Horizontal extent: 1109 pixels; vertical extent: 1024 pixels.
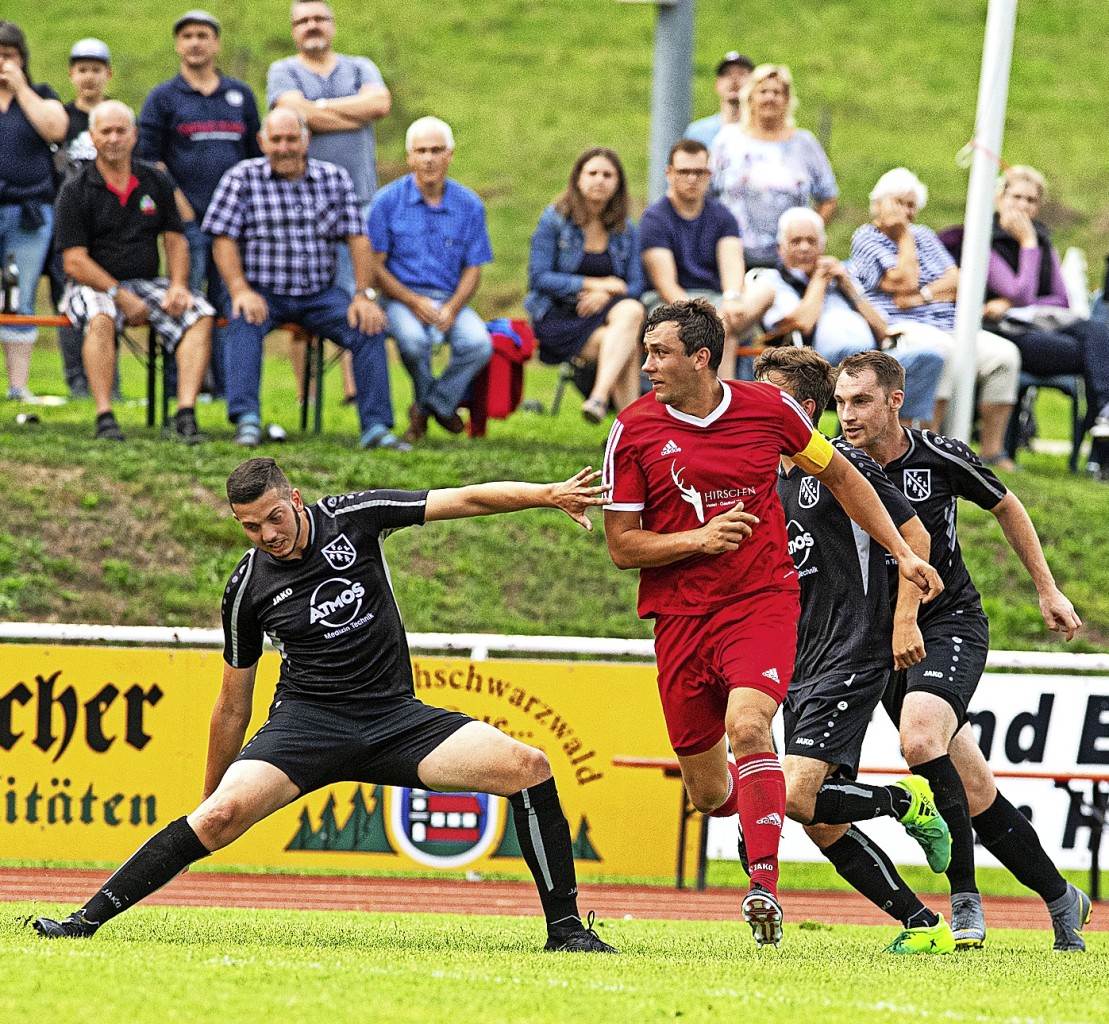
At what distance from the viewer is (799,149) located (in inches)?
506

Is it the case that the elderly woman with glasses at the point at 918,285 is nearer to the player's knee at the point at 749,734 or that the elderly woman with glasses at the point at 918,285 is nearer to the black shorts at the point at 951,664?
the black shorts at the point at 951,664

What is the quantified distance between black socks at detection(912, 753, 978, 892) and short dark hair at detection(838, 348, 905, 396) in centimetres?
146

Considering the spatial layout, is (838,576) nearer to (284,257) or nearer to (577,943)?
(577,943)

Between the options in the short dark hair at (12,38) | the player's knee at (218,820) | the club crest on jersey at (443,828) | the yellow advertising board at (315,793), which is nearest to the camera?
the player's knee at (218,820)

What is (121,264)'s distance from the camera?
11.8m

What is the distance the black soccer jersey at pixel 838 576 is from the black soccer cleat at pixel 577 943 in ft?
4.54

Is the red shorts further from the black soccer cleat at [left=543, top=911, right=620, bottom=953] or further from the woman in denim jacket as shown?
the woman in denim jacket

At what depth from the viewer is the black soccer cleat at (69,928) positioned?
6.23 m

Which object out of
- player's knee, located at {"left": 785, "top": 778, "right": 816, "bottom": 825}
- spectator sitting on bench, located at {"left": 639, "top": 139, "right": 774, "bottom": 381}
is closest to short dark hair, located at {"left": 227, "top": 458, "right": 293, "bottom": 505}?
player's knee, located at {"left": 785, "top": 778, "right": 816, "bottom": 825}

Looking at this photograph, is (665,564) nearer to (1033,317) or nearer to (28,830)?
(28,830)

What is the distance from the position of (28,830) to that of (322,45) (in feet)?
20.1

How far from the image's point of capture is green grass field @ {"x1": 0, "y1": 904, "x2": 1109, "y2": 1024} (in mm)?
4910

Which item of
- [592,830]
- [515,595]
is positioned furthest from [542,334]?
[592,830]

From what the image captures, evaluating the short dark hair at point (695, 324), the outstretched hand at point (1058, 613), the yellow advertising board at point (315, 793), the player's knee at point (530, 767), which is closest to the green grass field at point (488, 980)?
the player's knee at point (530, 767)
